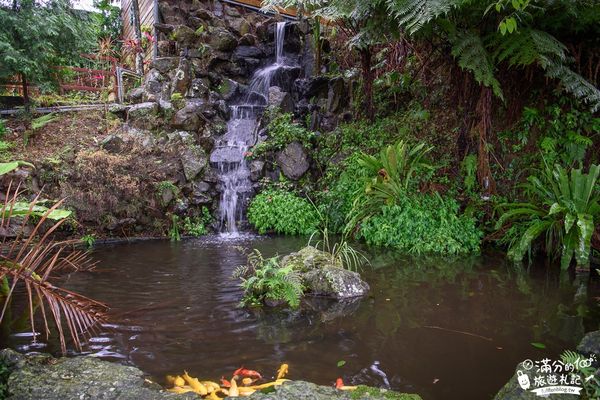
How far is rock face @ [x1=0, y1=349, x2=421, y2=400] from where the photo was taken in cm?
222

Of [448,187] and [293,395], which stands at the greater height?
[448,187]

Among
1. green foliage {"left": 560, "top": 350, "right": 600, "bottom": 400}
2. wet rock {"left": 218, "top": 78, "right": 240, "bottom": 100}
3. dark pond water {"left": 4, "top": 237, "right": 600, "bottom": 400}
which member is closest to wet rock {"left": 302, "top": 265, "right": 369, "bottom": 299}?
dark pond water {"left": 4, "top": 237, "right": 600, "bottom": 400}

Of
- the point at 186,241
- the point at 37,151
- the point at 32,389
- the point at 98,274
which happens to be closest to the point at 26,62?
the point at 37,151

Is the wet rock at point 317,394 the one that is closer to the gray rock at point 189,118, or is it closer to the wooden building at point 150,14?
the gray rock at point 189,118

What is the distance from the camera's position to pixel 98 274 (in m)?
5.32

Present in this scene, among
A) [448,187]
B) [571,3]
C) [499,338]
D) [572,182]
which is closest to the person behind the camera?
[499,338]

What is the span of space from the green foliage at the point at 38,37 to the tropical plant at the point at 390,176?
697 cm

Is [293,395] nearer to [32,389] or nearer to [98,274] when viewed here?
[32,389]

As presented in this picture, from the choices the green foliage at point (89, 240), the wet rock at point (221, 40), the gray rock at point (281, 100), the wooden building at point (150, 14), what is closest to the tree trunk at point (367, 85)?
the gray rock at point (281, 100)

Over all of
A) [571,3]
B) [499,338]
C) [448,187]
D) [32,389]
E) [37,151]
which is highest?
[571,3]

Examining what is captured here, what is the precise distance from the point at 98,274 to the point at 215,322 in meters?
2.37

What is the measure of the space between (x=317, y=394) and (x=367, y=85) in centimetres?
780

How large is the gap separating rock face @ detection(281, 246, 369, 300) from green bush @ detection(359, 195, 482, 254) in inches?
75.9

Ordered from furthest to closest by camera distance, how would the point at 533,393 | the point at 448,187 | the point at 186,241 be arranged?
the point at 186,241, the point at 448,187, the point at 533,393
